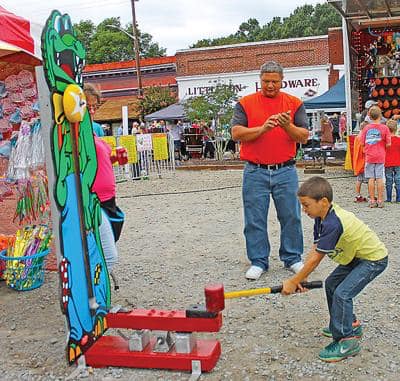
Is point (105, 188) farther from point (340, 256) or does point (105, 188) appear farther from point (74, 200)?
point (340, 256)

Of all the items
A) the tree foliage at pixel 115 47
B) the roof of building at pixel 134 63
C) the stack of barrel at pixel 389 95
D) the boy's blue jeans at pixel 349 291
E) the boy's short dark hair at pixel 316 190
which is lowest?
the boy's blue jeans at pixel 349 291

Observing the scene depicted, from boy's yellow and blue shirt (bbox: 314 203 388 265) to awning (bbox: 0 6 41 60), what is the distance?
283cm

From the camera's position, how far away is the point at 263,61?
3128 centimetres

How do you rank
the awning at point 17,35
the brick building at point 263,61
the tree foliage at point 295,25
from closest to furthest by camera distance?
the awning at point 17,35 < the brick building at point 263,61 < the tree foliage at point 295,25

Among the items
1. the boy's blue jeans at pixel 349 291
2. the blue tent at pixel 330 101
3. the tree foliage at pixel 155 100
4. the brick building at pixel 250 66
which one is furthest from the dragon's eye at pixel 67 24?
the tree foliage at pixel 155 100

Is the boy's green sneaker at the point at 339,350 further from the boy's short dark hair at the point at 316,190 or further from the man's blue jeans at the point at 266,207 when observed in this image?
the man's blue jeans at the point at 266,207

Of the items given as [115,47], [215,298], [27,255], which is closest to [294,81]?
[27,255]

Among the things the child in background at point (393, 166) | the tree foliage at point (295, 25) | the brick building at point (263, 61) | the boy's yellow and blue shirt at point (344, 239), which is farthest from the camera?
the tree foliage at point (295, 25)

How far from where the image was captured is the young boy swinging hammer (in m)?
3.25

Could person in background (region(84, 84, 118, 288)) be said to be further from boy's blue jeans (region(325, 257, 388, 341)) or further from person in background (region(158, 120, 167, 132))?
person in background (region(158, 120, 167, 132))

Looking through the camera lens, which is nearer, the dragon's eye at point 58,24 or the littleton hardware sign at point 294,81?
the dragon's eye at point 58,24

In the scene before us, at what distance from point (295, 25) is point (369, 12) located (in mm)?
69936

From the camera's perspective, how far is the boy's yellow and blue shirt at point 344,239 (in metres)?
3.23

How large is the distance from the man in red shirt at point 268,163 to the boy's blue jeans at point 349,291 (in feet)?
5.52
